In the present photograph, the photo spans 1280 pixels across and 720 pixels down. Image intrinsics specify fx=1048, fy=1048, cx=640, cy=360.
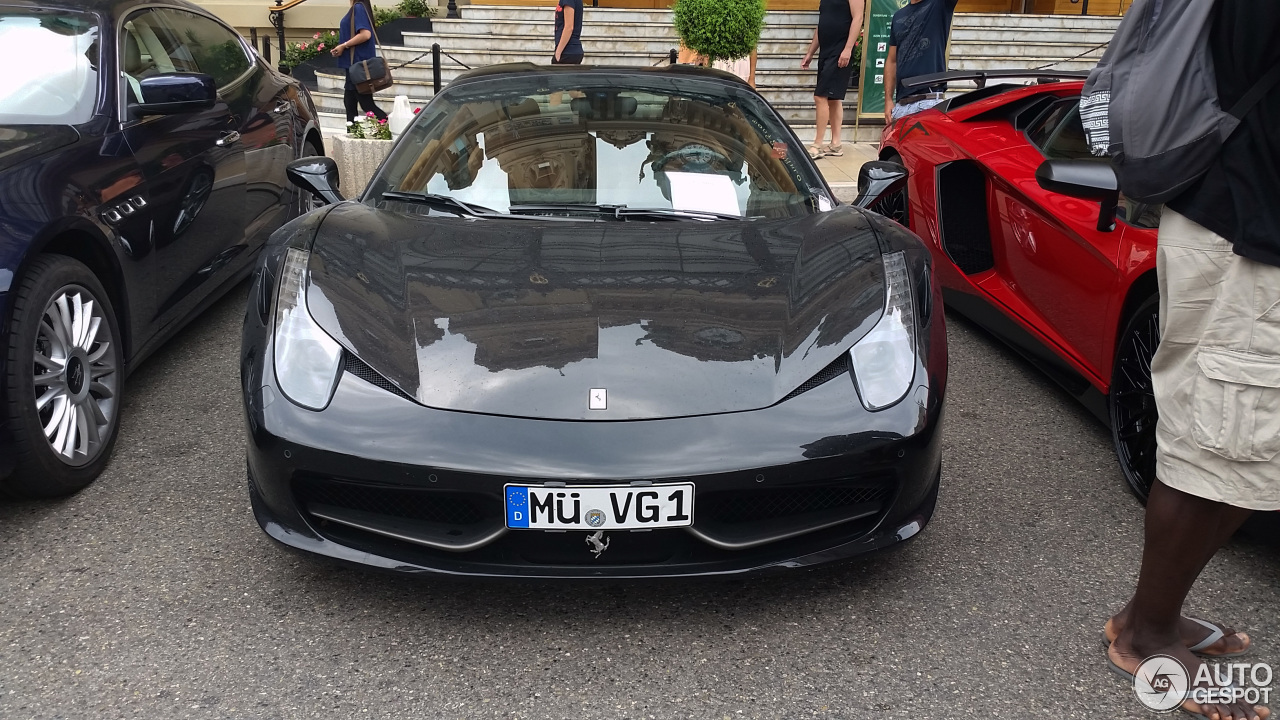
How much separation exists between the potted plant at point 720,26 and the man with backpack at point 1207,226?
22.4 feet

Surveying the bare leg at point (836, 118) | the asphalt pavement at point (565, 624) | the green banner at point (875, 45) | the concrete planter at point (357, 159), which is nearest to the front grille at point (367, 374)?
the asphalt pavement at point (565, 624)

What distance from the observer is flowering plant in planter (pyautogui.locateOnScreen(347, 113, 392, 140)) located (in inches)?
268

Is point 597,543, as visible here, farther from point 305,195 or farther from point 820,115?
point 820,115

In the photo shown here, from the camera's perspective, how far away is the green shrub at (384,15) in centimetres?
1279

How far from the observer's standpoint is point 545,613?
2.50m

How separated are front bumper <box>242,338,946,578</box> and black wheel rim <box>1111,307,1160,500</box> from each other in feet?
3.12

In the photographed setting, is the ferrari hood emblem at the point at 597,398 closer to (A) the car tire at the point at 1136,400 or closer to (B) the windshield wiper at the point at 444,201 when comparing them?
(B) the windshield wiper at the point at 444,201

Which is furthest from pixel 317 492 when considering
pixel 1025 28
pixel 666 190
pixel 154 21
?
pixel 1025 28

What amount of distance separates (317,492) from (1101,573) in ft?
6.44

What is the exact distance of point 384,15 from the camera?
42.4 ft

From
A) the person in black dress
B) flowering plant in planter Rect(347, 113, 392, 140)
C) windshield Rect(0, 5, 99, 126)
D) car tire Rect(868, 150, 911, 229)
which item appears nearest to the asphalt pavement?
windshield Rect(0, 5, 99, 126)

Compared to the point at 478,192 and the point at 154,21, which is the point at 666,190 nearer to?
the point at 478,192

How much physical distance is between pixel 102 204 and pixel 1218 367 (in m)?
3.06

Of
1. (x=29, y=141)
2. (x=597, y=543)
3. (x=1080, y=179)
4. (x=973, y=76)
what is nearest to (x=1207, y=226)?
(x=1080, y=179)
